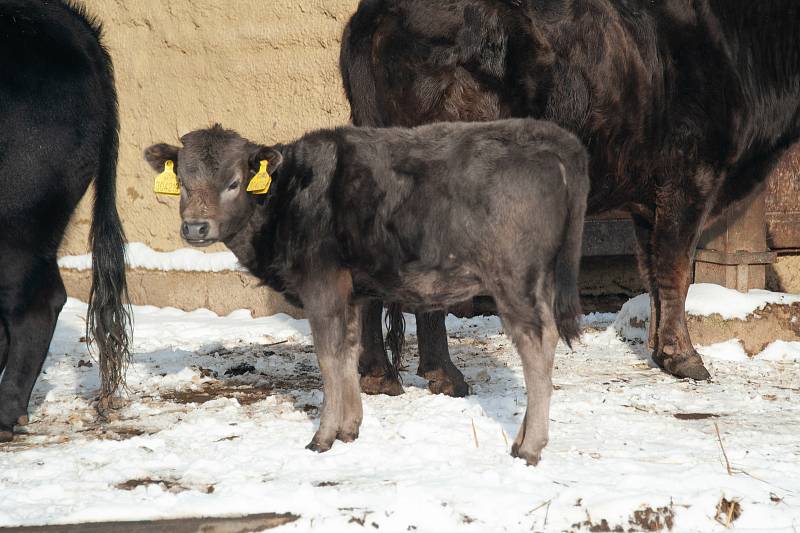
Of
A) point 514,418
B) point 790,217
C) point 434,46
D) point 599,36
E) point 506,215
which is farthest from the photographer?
point 790,217

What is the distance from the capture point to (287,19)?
8.45m

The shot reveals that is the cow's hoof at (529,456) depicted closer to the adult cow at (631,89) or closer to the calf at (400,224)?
the calf at (400,224)

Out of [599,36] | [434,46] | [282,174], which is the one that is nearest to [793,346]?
[599,36]

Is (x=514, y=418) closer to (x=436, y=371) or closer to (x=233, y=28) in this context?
(x=436, y=371)

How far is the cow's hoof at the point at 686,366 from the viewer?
6305 mm

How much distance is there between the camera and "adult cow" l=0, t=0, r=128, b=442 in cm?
516

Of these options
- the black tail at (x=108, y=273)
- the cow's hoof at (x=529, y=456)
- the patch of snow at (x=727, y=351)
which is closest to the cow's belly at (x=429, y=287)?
→ the cow's hoof at (x=529, y=456)

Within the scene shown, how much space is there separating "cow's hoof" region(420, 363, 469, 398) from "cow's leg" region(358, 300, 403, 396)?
0.61ft

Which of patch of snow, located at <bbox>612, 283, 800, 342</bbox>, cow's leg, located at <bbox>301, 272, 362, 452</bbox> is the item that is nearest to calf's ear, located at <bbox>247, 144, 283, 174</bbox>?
cow's leg, located at <bbox>301, 272, 362, 452</bbox>

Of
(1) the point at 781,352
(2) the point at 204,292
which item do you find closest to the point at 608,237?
(1) the point at 781,352

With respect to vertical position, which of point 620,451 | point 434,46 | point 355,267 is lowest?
point 620,451

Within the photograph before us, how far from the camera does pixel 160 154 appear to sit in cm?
480

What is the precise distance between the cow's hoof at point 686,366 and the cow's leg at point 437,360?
1.48m

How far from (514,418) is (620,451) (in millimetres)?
713
